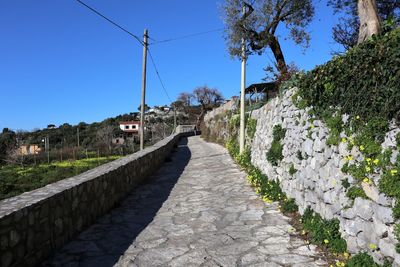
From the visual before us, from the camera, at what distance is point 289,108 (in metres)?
8.80

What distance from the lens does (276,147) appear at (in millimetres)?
9539

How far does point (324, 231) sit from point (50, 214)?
357cm

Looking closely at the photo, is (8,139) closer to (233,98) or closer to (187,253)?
(233,98)

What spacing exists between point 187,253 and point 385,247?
2.50 meters

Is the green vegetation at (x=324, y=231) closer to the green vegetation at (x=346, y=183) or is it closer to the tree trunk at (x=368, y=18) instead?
the green vegetation at (x=346, y=183)

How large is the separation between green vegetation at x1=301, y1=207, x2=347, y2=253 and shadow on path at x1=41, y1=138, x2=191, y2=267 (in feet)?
8.48

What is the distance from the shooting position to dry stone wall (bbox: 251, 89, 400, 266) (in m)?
4.21

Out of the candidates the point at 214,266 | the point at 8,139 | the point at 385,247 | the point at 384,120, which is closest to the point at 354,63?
the point at 384,120

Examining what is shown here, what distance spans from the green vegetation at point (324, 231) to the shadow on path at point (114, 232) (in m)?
2.59

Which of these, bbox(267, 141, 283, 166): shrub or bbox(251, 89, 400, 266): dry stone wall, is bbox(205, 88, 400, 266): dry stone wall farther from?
bbox(267, 141, 283, 166): shrub

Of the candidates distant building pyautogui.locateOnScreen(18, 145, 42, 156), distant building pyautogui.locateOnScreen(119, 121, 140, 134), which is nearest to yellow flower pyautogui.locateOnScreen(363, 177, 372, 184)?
distant building pyautogui.locateOnScreen(18, 145, 42, 156)

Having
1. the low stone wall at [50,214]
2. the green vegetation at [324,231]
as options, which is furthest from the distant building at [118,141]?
the green vegetation at [324,231]

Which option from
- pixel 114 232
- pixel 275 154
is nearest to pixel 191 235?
pixel 114 232

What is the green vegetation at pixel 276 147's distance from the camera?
9.27 metres
